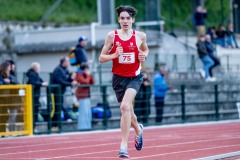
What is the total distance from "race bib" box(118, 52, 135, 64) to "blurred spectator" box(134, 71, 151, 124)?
39.2 ft

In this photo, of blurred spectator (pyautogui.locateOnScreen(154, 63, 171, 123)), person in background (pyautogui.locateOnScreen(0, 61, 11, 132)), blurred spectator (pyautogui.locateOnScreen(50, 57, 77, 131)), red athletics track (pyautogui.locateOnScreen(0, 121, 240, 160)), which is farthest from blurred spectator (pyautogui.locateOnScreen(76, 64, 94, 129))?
red athletics track (pyautogui.locateOnScreen(0, 121, 240, 160))

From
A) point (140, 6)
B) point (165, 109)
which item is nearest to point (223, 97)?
point (165, 109)

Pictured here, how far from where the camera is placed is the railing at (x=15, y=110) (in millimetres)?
21422

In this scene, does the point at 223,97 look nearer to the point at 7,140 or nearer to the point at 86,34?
the point at 86,34

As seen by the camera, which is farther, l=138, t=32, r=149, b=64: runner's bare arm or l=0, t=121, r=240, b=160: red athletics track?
l=0, t=121, r=240, b=160: red athletics track

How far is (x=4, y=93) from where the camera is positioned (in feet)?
70.8

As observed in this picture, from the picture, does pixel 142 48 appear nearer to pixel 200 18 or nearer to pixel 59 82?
pixel 59 82

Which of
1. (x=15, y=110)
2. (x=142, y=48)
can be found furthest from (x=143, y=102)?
(x=142, y=48)

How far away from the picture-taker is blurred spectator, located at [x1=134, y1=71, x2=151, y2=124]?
1022 inches

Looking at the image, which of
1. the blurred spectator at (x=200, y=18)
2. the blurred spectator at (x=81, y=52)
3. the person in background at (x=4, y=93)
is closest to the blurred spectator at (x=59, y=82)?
the blurred spectator at (x=81, y=52)

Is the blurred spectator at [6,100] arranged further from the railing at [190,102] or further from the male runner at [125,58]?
the male runner at [125,58]

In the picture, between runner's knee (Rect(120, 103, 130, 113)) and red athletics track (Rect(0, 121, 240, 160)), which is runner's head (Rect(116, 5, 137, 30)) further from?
red athletics track (Rect(0, 121, 240, 160))

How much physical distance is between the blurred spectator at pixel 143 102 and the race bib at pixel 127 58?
11.9 meters

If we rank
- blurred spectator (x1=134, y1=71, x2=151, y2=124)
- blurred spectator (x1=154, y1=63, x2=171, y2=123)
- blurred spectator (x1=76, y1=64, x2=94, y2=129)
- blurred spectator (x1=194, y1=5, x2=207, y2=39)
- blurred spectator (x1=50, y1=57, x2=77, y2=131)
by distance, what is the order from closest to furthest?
1. blurred spectator (x1=50, y1=57, x2=77, y2=131)
2. blurred spectator (x1=76, y1=64, x2=94, y2=129)
3. blurred spectator (x1=134, y1=71, x2=151, y2=124)
4. blurred spectator (x1=154, y1=63, x2=171, y2=123)
5. blurred spectator (x1=194, y1=5, x2=207, y2=39)
